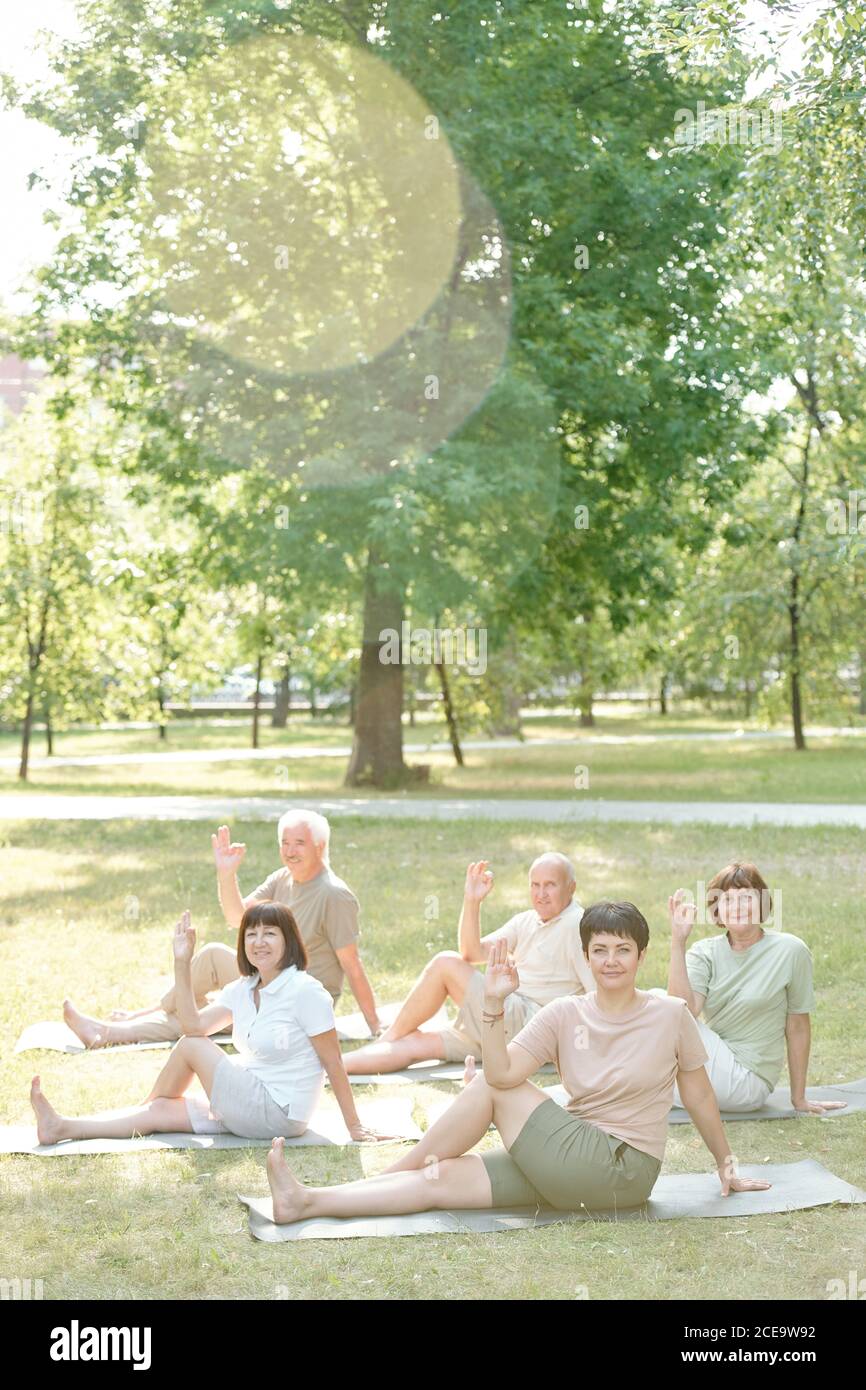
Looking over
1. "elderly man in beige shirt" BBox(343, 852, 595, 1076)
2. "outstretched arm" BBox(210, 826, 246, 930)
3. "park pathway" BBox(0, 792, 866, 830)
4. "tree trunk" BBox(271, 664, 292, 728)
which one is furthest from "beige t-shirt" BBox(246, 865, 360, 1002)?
"tree trunk" BBox(271, 664, 292, 728)

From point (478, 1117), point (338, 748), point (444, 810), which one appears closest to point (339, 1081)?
point (478, 1117)

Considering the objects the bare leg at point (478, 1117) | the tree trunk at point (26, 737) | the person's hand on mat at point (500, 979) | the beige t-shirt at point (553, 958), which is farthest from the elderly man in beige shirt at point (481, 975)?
the tree trunk at point (26, 737)

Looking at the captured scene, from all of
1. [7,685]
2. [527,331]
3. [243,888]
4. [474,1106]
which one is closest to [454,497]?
[527,331]

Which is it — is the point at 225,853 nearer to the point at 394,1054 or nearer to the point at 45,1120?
the point at 394,1054

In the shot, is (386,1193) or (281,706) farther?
(281,706)

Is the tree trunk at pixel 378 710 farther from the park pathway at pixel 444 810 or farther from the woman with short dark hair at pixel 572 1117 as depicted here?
the woman with short dark hair at pixel 572 1117

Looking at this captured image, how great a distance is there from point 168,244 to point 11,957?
13059 millimetres

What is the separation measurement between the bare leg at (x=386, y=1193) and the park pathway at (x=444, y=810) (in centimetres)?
1224

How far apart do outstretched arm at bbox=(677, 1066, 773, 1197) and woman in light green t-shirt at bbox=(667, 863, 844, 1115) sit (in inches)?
39.2

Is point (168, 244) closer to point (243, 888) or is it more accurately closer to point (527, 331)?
point (527, 331)

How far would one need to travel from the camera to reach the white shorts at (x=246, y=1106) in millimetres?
6570

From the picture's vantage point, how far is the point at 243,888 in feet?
44.0

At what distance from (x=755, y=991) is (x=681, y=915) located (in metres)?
1.40

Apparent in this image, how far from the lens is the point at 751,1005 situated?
702 cm
